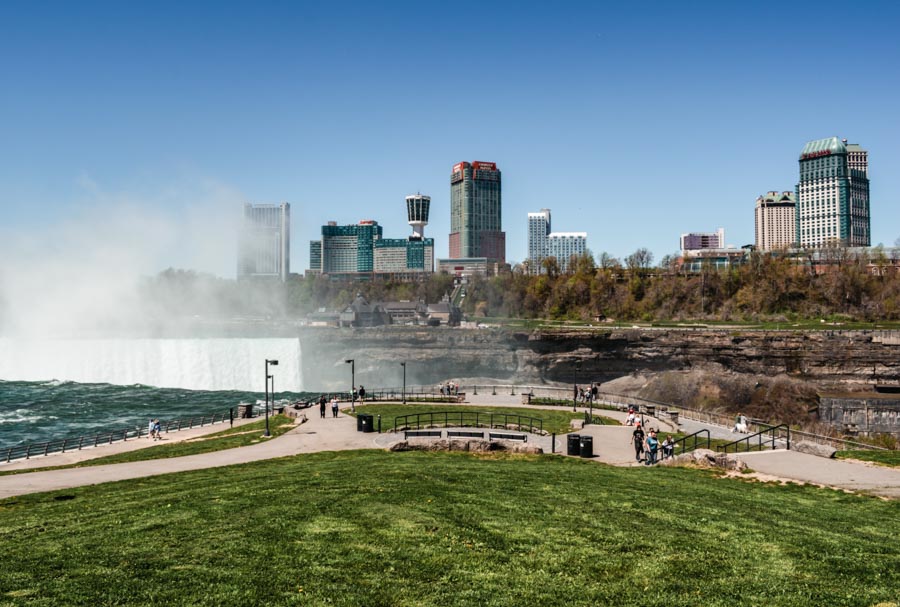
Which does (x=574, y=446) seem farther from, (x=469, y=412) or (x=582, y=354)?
(x=582, y=354)

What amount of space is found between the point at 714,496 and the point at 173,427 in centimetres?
3464

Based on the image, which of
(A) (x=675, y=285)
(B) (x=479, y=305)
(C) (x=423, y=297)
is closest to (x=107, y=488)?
(A) (x=675, y=285)

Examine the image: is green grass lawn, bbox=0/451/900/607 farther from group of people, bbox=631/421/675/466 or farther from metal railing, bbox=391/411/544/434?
metal railing, bbox=391/411/544/434

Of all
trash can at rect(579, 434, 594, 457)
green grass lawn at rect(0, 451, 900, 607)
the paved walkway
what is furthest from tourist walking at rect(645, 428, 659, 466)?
green grass lawn at rect(0, 451, 900, 607)

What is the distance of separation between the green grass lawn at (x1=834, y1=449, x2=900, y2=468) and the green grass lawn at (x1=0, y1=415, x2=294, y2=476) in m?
24.9

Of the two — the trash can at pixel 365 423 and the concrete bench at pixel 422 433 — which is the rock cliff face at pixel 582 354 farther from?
the concrete bench at pixel 422 433

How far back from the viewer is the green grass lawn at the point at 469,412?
36062 mm

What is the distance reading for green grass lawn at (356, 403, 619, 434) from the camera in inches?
1420

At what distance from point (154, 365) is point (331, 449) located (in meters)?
72.1

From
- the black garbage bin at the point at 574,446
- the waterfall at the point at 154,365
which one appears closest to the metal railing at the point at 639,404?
the black garbage bin at the point at 574,446

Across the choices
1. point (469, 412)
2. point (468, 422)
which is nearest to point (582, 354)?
point (468, 422)

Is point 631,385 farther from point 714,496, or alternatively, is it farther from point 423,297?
point 423,297

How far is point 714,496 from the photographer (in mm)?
17484

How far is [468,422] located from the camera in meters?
36.2
